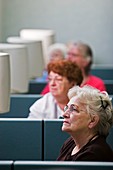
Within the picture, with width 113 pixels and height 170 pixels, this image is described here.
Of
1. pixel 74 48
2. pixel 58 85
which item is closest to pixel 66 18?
pixel 74 48

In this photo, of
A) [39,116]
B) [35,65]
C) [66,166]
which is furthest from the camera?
[35,65]

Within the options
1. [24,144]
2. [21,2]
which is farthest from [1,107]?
[21,2]

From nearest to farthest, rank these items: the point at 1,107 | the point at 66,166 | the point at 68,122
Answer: the point at 66,166, the point at 68,122, the point at 1,107

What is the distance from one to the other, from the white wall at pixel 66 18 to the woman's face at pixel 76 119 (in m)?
5.22

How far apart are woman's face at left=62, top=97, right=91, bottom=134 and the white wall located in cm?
522

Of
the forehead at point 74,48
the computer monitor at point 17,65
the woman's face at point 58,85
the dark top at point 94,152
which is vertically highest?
the computer monitor at point 17,65

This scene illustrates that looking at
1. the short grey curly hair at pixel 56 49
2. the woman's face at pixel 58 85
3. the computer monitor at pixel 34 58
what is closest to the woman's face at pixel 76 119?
the woman's face at pixel 58 85

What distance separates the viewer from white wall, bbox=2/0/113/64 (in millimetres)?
8586

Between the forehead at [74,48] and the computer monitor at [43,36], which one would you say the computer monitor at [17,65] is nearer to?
the computer monitor at [43,36]

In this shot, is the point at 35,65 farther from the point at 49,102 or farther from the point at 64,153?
the point at 64,153

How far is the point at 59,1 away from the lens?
Answer: 340 inches

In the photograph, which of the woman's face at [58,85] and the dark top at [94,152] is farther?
the woman's face at [58,85]

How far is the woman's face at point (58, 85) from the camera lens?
4.64 meters

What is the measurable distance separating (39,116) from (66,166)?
1.84m
